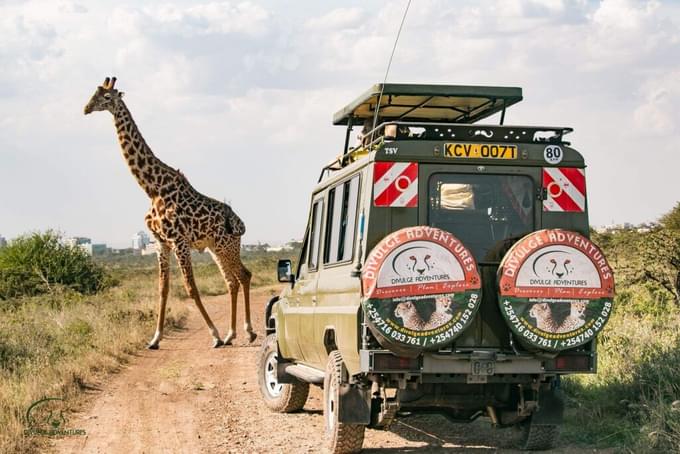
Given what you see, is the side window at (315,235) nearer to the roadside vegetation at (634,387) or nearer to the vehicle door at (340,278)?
the vehicle door at (340,278)

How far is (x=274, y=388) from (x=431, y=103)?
140 inches

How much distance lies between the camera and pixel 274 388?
10.8 metres

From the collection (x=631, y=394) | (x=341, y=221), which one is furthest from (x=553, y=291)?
(x=631, y=394)

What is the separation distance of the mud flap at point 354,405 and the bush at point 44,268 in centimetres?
1972

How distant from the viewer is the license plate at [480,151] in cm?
751

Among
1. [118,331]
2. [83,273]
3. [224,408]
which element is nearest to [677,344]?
[224,408]

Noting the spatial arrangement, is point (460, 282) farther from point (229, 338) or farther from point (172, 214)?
point (172, 214)

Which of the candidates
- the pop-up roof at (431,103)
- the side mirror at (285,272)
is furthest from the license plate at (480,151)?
the side mirror at (285,272)

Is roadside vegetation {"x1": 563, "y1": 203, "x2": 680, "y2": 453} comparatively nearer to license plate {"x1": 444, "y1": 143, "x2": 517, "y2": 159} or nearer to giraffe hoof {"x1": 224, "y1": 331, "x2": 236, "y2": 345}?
license plate {"x1": 444, "y1": 143, "x2": 517, "y2": 159}

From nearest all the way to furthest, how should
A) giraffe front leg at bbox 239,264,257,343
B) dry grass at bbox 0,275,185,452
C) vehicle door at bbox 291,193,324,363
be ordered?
vehicle door at bbox 291,193,324,363 → dry grass at bbox 0,275,185,452 → giraffe front leg at bbox 239,264,257,343

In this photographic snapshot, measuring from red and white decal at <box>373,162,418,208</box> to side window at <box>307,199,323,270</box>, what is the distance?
6.45ft

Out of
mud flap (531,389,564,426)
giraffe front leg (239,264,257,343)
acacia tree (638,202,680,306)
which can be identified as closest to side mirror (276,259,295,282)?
mud flap (531,389,564,426)

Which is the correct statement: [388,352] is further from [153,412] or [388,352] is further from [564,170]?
[153,412]

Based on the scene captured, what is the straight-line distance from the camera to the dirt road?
337 inches
